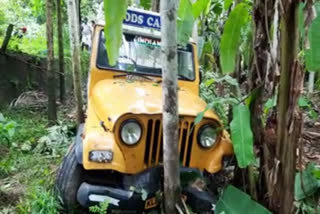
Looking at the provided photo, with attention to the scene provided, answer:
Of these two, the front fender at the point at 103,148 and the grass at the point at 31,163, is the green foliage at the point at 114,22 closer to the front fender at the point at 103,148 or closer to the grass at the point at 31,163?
the front fender at the point at 103,148

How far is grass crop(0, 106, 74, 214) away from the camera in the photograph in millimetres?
3658

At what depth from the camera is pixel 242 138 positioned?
2803mm

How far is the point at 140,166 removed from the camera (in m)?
3.39

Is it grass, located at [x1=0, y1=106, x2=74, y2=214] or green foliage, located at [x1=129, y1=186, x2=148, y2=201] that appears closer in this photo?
green foliage, located at [x1=129, y1=186, x2=148, y2=201]

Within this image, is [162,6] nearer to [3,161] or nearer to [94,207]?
[94,207]

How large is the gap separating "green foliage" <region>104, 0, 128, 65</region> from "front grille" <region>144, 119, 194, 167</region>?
1.00 metres

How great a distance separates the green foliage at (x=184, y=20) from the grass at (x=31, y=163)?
5.27 ft

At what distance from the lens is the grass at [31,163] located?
144 inches

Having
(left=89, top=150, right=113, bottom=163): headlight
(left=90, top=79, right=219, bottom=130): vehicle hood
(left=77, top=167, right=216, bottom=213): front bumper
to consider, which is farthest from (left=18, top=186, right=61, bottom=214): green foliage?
(left=90, top=79, right=219, bottom=130): vehicle hood

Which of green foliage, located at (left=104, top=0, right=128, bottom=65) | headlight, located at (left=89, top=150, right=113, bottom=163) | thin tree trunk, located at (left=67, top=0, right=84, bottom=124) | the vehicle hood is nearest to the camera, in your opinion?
green foliage, located at (left=104, top=0, right=128, bottom=65)

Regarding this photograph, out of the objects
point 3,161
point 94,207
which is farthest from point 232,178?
point 3,161

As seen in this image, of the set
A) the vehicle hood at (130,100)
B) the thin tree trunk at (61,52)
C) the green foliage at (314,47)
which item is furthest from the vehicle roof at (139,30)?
the thin tree trunk at (61,52)

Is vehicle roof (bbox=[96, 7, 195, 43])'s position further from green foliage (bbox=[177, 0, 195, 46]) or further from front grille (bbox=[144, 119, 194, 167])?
front grille (bbox=[144, 119, 194, 167])

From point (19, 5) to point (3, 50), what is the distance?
12.9 feet
